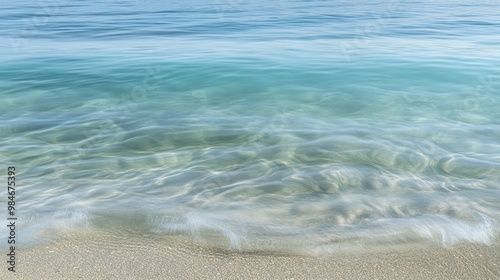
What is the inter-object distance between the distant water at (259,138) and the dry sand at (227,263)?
0.21m

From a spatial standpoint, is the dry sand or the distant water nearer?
the dry sand

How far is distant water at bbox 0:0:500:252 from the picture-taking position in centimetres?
455

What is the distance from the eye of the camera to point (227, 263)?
147 inches

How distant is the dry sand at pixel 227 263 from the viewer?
11.7 ft

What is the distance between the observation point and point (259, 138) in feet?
24.5

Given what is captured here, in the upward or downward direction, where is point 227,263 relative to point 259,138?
upward

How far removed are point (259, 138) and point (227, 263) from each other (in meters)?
3.85

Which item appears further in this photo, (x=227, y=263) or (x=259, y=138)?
(x=259, y=138)

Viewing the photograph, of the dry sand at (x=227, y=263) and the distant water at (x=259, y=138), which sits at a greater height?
the dry sand at (x=227, y=263)

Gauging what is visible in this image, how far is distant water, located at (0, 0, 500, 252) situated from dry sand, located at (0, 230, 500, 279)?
207 mm

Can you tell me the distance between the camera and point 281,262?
12.3ft

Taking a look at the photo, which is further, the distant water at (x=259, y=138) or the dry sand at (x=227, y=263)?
the distant water at (x=259, y=138)

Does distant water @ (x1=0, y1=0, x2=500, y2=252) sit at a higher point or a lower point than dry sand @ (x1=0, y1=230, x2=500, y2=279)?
lower

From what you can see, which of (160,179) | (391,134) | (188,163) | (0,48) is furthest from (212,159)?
(0,48)
